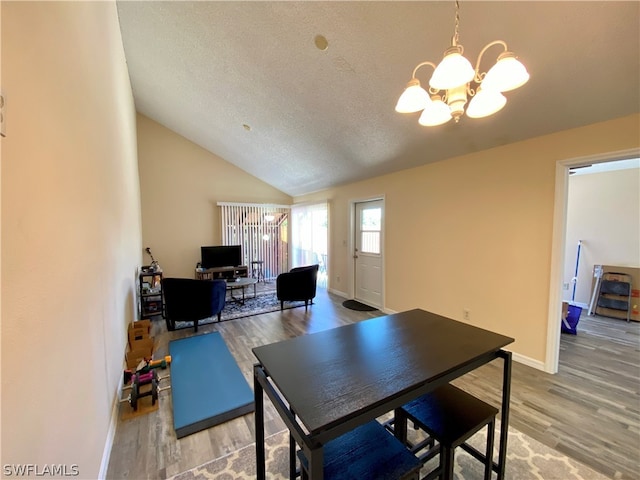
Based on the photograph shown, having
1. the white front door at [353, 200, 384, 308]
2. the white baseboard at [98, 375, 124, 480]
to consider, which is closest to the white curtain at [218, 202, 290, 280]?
the white front door at [353, 200, 384, 308]

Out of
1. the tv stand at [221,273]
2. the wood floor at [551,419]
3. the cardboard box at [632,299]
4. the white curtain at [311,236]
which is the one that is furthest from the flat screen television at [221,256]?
the cardboard box at [632,299]

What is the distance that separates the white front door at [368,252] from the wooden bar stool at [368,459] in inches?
135

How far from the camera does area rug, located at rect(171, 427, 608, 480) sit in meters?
1.52

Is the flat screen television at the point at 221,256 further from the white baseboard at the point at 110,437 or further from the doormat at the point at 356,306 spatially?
the white baseboard at the point at 110,437

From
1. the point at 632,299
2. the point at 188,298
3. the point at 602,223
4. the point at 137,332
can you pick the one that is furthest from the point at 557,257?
the point at 137,332

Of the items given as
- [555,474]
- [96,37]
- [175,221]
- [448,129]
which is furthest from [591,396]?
[175,221]

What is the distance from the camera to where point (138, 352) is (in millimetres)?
2738

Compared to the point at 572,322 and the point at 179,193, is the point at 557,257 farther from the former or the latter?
the point at 179,193

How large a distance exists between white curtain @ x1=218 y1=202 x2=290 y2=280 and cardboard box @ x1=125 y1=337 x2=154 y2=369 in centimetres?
365

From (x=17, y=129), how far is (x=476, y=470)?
8.83ft

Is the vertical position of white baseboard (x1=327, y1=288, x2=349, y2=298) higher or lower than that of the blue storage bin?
lower

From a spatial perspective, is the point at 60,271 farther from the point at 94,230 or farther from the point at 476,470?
the point at 476,470

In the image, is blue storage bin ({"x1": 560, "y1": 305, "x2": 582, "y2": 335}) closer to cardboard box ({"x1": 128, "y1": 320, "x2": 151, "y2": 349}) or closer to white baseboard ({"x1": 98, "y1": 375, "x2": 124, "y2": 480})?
white baseboard ({"x1": 98, "y1": 375, "x2": 124, "y2": 480})

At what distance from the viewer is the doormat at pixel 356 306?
4.53 m
